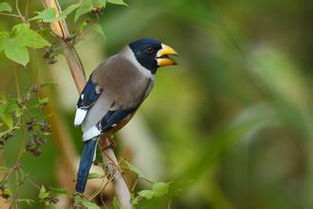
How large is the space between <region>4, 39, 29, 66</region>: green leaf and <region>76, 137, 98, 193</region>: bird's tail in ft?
1.35

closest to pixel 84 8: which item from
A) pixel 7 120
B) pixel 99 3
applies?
pixel 99 3

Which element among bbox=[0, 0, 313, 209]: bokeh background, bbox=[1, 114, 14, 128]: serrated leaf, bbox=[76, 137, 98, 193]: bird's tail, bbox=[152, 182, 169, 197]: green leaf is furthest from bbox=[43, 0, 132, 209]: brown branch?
bbox=[0, 0, 313, 209]: bokeh background

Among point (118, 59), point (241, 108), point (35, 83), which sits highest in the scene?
point (35, 83)

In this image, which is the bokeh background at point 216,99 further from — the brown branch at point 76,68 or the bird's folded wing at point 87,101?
the brown branch at point 76,68

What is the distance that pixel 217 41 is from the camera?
20.2 feet

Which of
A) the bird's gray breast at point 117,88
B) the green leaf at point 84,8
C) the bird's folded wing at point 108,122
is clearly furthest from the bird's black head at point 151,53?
the green leaf at point 84,8

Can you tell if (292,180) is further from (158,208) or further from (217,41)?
(158,208)

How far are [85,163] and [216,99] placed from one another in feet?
9.62

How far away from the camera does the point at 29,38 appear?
2.83m

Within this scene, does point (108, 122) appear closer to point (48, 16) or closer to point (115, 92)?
point (115, 92)

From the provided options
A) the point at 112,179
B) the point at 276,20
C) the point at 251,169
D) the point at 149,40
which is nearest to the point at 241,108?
the point at 251,169

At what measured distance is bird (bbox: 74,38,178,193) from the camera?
320 cm

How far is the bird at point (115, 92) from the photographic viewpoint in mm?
3201

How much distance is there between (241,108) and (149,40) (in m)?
2.18
